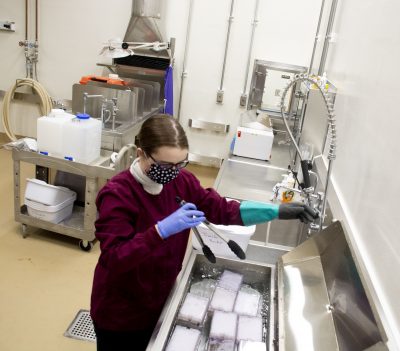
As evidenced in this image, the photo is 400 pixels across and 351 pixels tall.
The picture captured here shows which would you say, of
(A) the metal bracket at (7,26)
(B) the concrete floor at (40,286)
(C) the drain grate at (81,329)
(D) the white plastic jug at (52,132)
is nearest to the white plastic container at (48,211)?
(B) the concrete floor at (40,286)

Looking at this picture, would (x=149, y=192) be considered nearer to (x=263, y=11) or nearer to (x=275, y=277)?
(x=275, y=277)

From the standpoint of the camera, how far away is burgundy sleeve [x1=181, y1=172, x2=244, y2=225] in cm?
144

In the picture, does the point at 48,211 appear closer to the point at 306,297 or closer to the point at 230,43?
the point at 306,297

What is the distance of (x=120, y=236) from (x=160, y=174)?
225 mm

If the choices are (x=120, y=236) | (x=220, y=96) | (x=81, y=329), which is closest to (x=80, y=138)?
(x=81, y=329)

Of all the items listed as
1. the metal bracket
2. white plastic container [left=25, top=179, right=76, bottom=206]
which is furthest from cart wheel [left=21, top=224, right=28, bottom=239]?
the metal bracket

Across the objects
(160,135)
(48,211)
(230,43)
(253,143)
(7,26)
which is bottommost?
(48,211)

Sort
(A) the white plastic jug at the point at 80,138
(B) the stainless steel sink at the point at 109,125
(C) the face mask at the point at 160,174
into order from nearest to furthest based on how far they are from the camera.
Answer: (C) the face mask at the point at 160,174 → (A) the white plastic jug at the point at 80,138 → (B) the stainless steel sink at the point at 109,125

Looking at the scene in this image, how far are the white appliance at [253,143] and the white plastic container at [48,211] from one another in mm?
1311

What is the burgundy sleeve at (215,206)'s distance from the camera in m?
1.44

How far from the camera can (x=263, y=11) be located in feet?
13.4

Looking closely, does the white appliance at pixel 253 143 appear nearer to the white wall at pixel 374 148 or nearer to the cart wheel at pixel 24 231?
the white wall at pixel 374 148

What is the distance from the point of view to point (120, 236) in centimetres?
110

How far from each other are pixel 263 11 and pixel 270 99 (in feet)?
2.92
